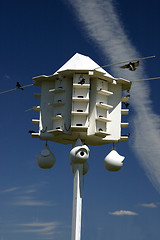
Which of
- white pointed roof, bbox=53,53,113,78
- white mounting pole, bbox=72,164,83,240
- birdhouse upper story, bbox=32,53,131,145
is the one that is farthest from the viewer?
white pointed roof, bbox=53,53,113,78

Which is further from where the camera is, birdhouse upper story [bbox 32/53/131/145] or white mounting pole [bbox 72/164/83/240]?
birdhouse upper story [bbox 32/53/131/145]

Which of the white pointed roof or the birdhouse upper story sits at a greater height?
the white pointed roof

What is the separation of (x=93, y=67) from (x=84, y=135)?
296 cm

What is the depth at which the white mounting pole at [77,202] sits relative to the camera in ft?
72.3

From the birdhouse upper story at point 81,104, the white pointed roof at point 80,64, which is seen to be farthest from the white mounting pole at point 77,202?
the white pointed roof at point 80,64

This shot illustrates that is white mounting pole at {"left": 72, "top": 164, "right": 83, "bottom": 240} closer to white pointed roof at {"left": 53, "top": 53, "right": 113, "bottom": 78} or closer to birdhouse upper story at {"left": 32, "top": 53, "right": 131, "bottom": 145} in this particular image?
birdhouse upper story at {"left": 32, "top": 53, "right": 131, "bottom": 145}

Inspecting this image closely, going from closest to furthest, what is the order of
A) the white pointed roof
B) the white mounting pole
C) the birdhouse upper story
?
the white mounting pole
the birdhouse upper story
the white pointed roof

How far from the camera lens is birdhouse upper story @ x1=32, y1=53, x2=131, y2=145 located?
892 inches

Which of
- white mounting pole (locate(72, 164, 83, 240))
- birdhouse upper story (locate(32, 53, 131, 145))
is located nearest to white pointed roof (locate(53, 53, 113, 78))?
birdhouse upper story (locate(32, 53, 131, 145))

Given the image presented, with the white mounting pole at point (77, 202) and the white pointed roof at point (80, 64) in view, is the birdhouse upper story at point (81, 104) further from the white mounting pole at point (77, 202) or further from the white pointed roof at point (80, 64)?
the white mounting pole at point (77, 202)

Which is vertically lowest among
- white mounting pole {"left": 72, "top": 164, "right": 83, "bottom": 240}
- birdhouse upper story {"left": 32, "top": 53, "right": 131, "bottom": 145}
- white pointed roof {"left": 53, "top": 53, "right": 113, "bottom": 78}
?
white mounting pole {"left": 72, "top": 164, "right": 83, "bottom": 240}

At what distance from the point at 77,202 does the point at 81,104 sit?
407 cm

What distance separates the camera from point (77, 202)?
2238 cm

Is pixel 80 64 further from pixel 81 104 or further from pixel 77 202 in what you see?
pixel 77 202
